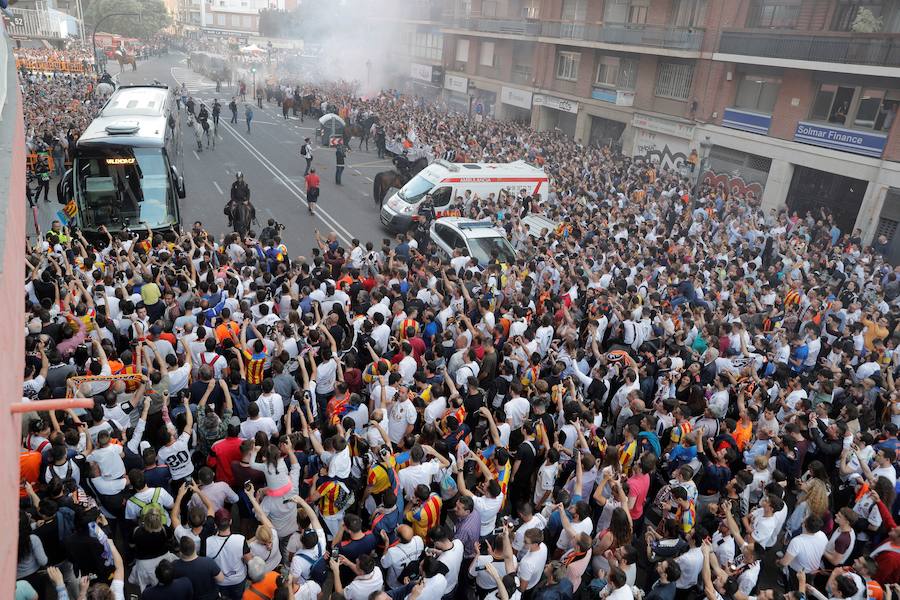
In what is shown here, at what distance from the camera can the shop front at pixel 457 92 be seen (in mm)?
42375

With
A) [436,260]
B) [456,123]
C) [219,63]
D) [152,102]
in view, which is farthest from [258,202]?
[219,63]

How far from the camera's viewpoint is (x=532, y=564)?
16.7 ft

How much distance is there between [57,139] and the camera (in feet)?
65.6

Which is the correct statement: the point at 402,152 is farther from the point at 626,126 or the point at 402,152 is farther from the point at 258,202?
the point at 626,126

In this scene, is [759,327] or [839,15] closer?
[759,327]

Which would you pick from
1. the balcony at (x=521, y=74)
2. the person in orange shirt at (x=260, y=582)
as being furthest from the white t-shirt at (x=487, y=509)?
the balcony at (x=521, y=74)

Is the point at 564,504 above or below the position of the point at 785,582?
above

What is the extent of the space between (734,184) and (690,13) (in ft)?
25.7

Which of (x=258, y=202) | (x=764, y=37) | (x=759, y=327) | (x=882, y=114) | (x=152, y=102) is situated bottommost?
(x=258, y=202)

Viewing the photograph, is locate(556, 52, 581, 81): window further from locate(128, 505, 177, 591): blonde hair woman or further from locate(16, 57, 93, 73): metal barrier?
locate(128, 505, 177, 591): blonde hair woman

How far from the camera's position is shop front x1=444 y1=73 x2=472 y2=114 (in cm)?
4238

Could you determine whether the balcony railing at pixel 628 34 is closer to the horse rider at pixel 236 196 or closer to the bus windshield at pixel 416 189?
the bus windshield at pixel 416 189

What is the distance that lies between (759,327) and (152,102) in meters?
16.6

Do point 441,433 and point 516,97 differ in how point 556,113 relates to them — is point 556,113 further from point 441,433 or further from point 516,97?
point 441,433
